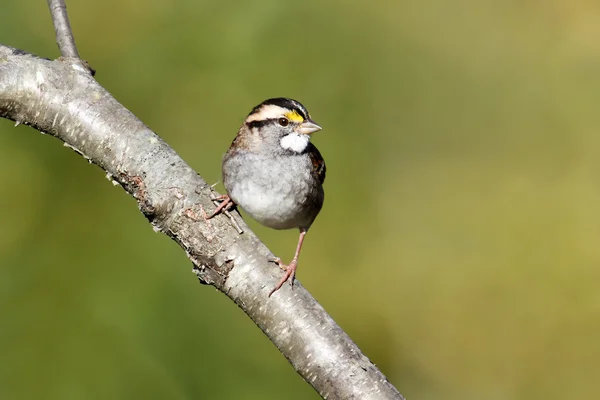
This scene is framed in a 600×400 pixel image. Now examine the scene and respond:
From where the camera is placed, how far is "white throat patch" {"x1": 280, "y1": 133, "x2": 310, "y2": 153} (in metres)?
3.37

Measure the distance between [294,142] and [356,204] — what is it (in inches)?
66.3

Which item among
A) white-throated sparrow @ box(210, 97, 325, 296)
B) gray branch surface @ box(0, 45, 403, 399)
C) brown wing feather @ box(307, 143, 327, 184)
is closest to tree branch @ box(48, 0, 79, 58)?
gray branch surface @ box(0, 45, 403, 399)

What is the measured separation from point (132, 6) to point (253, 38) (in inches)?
35.7

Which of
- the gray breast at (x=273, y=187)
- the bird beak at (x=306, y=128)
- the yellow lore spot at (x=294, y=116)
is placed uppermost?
the yellow lore spot at (x=294, y=116)

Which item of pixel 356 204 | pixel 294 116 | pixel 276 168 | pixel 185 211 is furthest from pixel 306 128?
pixel 356 204

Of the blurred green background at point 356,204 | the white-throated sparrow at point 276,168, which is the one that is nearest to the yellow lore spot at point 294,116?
the white-throated sparrow at point 276,168

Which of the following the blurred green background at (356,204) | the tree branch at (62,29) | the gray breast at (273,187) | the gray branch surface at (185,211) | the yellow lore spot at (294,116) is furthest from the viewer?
the blurred green background at (356,204)

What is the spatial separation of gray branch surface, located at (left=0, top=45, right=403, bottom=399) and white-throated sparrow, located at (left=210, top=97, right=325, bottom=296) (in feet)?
2.14

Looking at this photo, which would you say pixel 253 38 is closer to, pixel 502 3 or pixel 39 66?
pixel 502 3

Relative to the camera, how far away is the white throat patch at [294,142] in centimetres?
337

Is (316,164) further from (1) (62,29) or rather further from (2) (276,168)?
(1) (62,29)

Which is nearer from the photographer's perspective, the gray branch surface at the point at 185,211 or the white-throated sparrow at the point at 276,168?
the gray branch surface at the point at 185,211

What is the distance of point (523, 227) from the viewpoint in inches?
200

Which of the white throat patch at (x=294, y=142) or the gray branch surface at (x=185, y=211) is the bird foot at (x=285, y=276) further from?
the white throat patch at (x=294, y=142)
